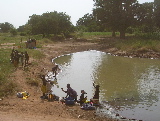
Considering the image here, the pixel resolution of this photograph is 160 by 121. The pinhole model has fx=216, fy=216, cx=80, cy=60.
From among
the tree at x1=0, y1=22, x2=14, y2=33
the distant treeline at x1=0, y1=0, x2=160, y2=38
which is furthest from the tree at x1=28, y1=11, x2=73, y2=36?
the tree at x1=0, y1=22, x2=14, y2=33

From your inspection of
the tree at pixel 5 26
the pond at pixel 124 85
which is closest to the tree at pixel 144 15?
the pond at pixel 124 85

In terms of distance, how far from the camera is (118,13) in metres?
54.3

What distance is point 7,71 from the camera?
2033cm

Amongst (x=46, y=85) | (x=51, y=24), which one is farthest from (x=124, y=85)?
(x=51, y=24)

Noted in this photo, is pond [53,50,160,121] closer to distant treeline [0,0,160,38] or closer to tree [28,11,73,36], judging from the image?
distant treeline [0,0,160,38]

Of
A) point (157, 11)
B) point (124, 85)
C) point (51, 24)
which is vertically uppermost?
point (157, 11)

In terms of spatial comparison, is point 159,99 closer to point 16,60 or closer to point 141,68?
point 141,68

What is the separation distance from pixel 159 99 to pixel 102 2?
145 feet

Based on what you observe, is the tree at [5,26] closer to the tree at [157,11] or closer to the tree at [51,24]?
the tree at [51,24]

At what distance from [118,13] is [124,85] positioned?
36958 millimetres

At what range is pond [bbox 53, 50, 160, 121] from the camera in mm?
14750

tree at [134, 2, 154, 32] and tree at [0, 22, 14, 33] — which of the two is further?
tree at [0, 22, 14, 33]

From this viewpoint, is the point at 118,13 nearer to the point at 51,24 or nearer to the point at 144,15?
the point at 144,15

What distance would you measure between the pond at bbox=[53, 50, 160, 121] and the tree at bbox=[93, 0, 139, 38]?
2406 cm
